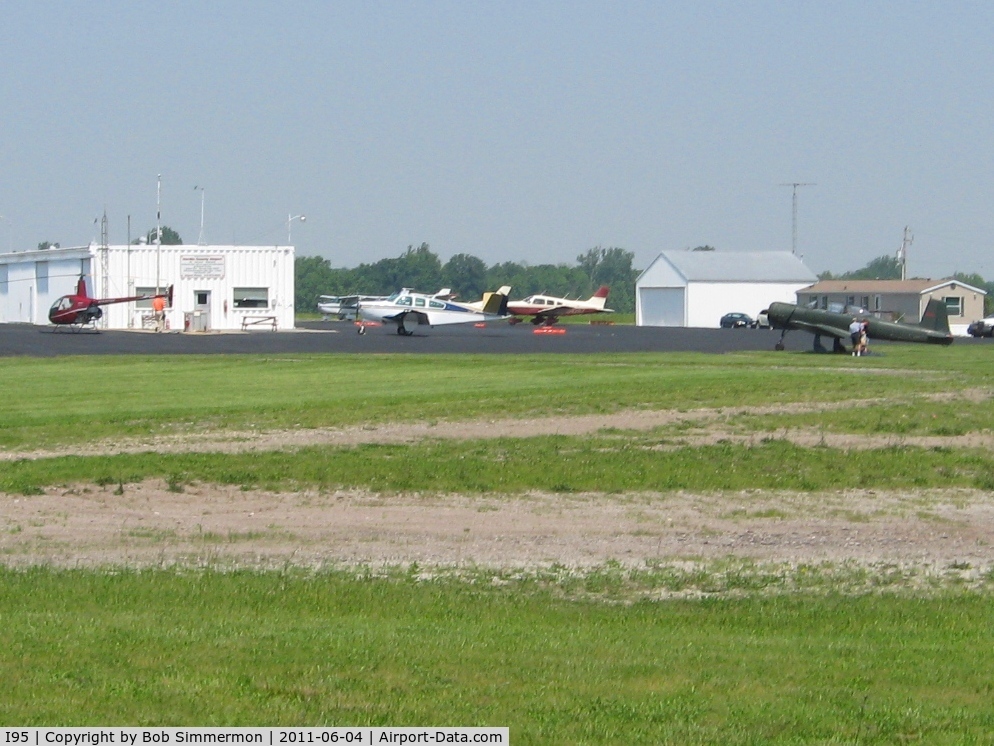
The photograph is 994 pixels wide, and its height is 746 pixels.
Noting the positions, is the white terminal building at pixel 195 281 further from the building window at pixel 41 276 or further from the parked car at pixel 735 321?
the parked car at pixel 735 321

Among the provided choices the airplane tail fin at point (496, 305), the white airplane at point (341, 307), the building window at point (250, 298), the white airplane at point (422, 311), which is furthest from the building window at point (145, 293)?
the white airplane at point (341, 307)

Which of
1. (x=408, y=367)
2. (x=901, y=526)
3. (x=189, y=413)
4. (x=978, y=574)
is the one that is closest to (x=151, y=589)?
(x=978, y=574)

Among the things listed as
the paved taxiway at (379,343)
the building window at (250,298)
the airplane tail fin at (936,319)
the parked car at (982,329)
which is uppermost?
the building window at (250,298)

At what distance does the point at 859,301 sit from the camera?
108 meters

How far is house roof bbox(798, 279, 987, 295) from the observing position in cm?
10612

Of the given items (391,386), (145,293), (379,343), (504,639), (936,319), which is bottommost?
(504,639)

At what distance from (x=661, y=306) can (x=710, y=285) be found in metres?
4.76

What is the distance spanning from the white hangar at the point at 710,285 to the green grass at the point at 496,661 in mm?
102287

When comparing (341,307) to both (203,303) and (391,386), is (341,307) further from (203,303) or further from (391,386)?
(391,386)

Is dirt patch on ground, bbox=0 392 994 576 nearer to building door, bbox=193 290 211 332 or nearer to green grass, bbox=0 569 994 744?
green grass, bbox=0 569 994 744

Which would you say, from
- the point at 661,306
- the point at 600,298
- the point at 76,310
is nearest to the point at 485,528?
the point at 76,310

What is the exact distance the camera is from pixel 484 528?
550 inches

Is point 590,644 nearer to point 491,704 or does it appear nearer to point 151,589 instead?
point 491,704

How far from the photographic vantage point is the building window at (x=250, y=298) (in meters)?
80.5
